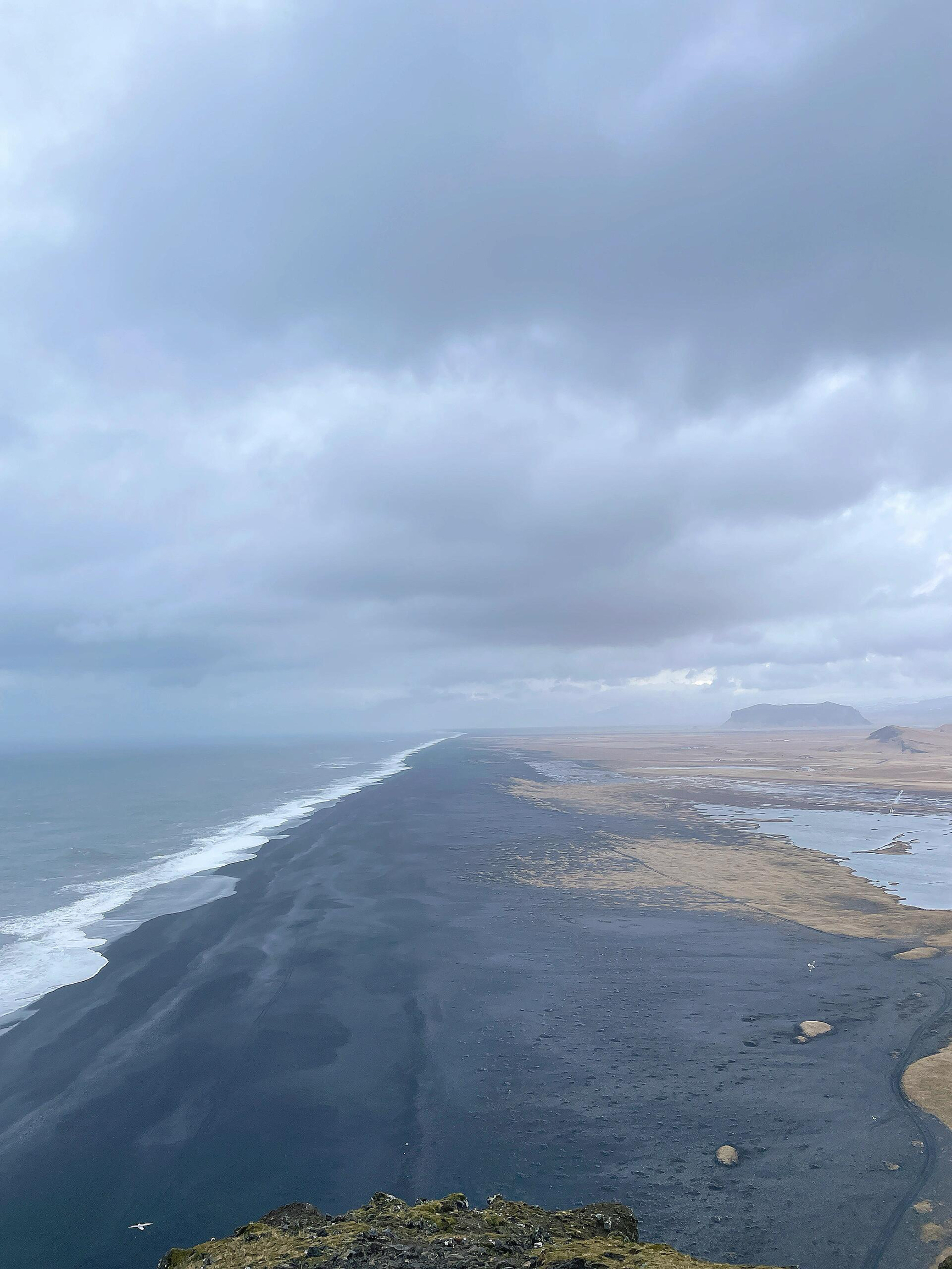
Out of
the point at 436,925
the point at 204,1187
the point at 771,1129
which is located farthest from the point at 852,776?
the point at 204,1187

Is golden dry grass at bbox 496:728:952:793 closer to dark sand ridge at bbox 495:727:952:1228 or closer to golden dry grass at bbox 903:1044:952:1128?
dark sand ridge at bbox 495:727:952:1228

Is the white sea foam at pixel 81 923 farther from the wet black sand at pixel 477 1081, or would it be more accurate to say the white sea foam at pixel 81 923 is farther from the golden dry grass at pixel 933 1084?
the golden dry grass at pixel 933 1084

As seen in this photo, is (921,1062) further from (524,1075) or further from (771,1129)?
(524,1075)

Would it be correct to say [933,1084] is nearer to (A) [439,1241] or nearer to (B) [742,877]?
(A) [439,1241]

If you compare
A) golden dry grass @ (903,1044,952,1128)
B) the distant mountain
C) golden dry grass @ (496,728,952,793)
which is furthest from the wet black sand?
the distant mountain

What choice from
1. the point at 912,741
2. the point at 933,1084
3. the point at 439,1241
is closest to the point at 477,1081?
the point at 439,1241
